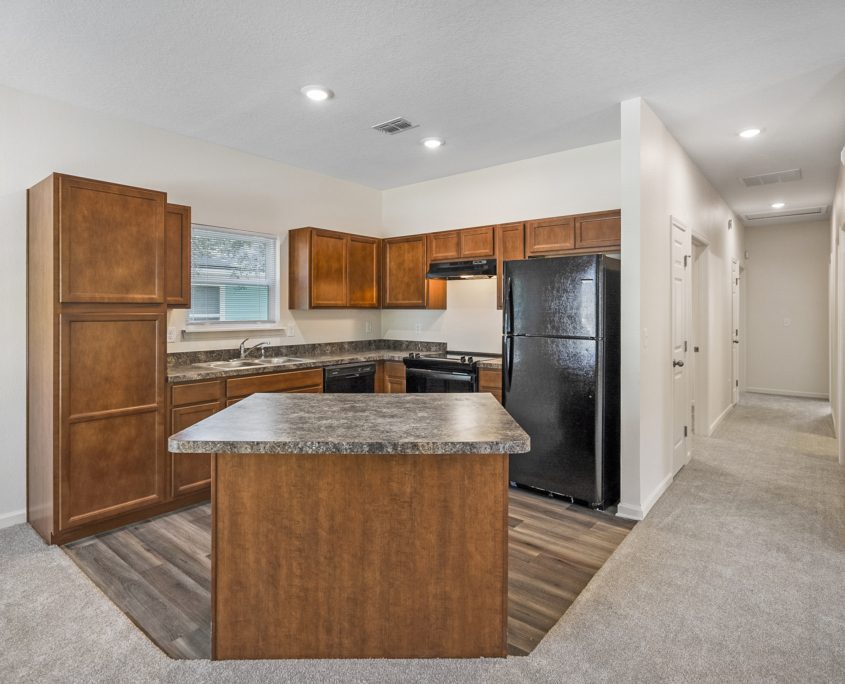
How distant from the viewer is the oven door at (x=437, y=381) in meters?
4.31

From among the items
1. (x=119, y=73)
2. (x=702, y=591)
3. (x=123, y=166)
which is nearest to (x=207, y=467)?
(x=123, y=166)

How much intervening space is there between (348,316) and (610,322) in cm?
285

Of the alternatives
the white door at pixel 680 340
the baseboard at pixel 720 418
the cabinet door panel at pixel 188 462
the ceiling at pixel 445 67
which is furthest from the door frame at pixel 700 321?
the cabinet door panel at pixel 188 462

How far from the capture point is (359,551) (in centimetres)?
187

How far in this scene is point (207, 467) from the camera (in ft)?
11.8

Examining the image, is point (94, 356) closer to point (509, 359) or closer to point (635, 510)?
point (509, 359)

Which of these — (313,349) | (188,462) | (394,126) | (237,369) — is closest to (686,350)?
(394,126)

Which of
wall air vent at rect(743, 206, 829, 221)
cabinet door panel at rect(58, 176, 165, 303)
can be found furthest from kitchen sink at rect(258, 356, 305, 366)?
wall air vent at rect(743, 206, 829, 221)

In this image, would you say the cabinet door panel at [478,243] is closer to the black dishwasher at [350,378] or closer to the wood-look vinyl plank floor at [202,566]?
the black dishwasher at [350,378]

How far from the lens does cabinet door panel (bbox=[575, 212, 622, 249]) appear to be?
3912mm

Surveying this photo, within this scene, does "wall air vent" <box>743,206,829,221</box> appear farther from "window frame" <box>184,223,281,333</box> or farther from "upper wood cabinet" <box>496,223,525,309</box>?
"window frame" <box>184,223,281,333</box>

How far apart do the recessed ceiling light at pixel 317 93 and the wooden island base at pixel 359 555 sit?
7.68ft

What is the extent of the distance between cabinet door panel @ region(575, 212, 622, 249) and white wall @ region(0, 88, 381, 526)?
247 cm

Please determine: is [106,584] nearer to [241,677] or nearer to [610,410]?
[241,677]
